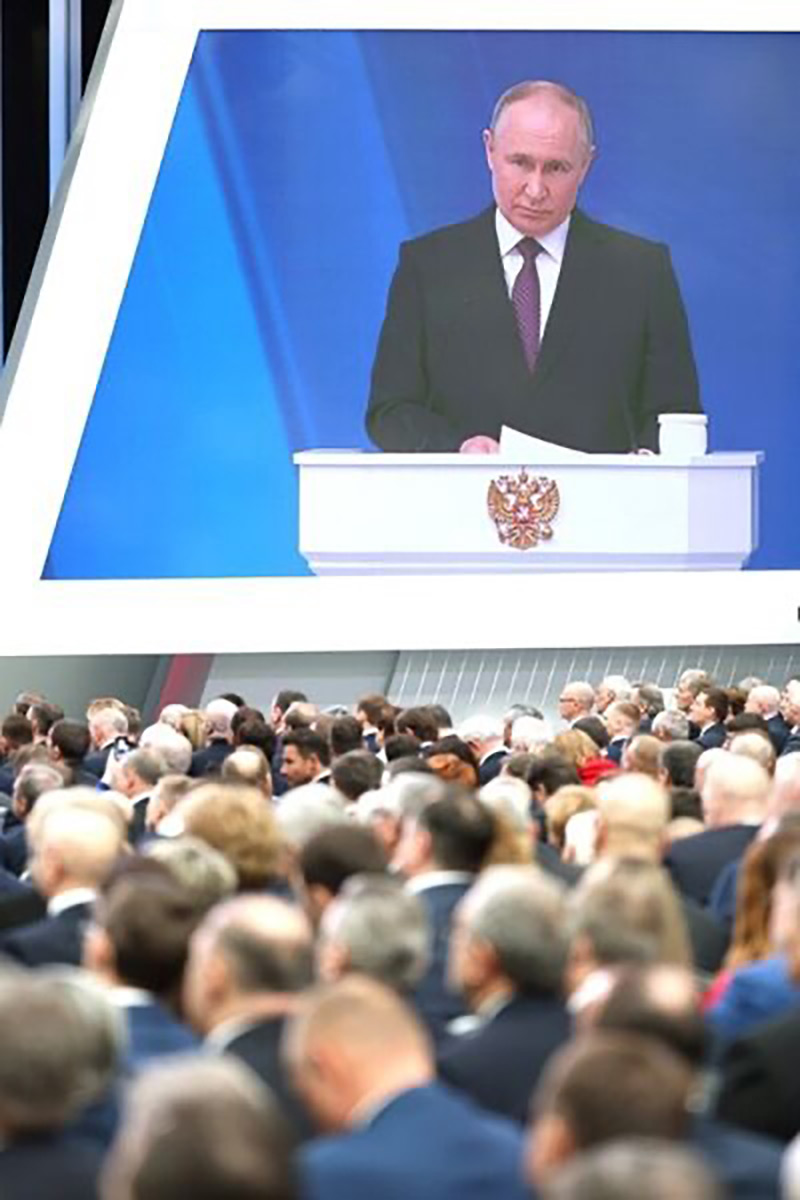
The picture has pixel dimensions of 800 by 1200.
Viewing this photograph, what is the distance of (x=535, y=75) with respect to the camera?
21.8 metres

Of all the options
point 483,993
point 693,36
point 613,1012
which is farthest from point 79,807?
point 693,36

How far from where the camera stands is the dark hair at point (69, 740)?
525 inches

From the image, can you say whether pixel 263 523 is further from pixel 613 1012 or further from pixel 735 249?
pixel 613 1012

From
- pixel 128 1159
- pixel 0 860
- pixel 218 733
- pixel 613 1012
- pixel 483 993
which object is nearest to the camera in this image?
pixel 128 1159

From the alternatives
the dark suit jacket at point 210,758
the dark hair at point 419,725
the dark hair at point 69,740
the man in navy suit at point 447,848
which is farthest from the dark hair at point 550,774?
the man in navy suit at point 447,848

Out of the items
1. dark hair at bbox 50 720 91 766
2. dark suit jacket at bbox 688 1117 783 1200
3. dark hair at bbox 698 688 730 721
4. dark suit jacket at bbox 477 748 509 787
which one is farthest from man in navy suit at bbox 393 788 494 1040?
dark hair at bbox 698 688 730 721

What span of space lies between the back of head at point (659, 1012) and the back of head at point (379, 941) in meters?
0.71

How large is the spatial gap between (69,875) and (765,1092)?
2083mm

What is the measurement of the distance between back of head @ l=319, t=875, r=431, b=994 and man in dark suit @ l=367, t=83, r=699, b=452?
52.0 feet

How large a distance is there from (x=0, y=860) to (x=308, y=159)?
40.2 feet

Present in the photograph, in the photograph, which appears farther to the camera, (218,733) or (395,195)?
(395,195)

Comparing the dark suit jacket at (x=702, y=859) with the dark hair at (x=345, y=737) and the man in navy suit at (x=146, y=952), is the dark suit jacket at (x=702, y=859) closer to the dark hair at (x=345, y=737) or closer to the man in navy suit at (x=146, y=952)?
the man in navy suit at (x=146, y=952)

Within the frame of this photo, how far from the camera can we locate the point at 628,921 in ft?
19.1

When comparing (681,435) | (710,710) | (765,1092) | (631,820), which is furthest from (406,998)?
(681,435)
